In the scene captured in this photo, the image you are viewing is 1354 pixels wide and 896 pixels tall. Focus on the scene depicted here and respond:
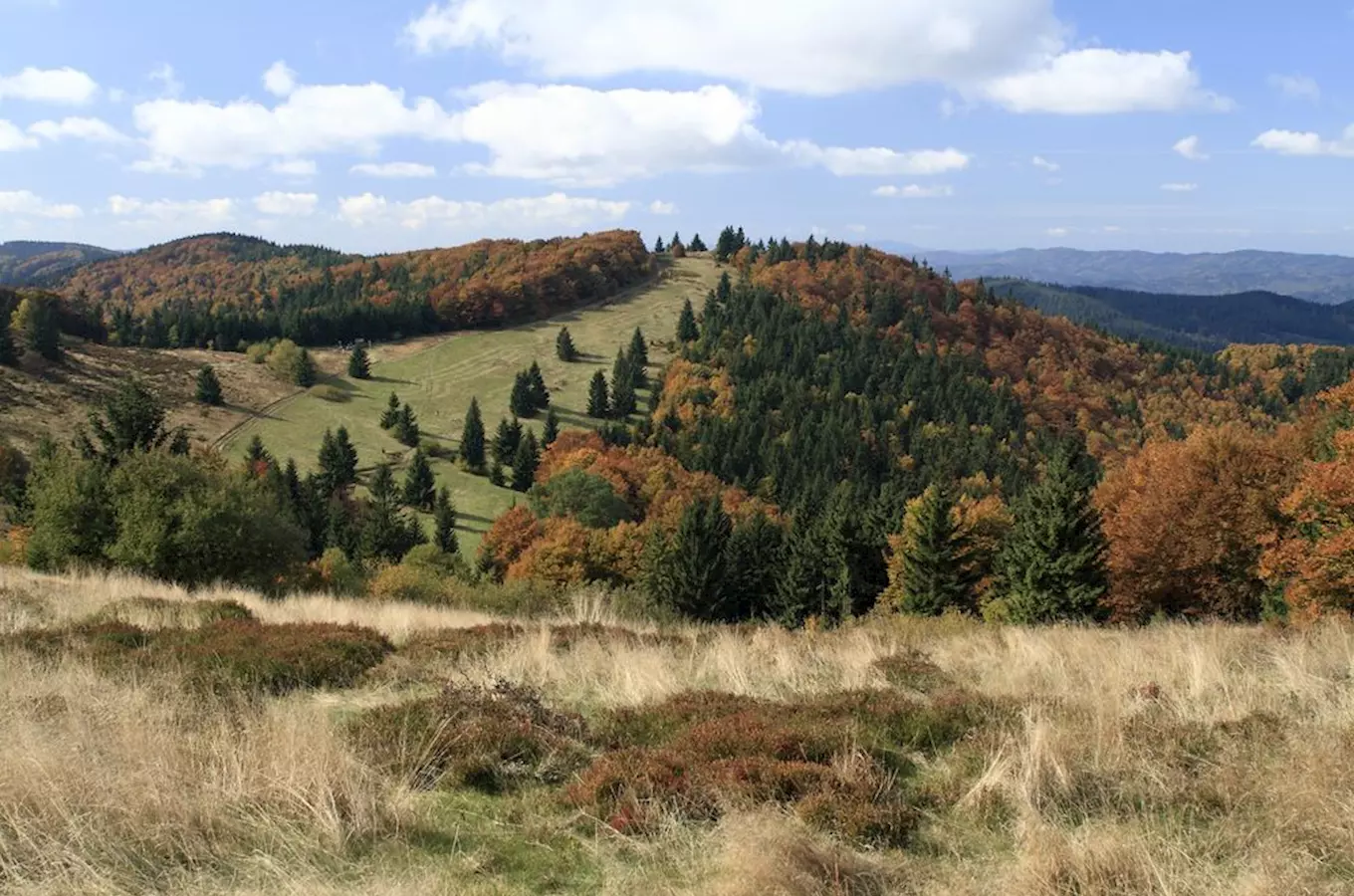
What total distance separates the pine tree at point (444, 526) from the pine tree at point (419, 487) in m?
2.83

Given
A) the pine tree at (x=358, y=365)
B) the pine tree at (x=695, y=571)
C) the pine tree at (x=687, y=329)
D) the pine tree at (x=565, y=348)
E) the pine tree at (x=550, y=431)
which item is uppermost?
the pine tree at (x=687, y=329)

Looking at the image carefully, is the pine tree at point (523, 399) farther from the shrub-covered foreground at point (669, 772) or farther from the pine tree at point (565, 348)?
the shrub-covered foreground at point (669, 772)

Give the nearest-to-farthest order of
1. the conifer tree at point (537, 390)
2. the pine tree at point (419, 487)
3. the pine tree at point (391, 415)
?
the pine tree at point (419, 487), the pine tree at point (391, 415), the conifer tree at point (537, 390)

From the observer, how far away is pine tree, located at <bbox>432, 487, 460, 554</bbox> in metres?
77.6

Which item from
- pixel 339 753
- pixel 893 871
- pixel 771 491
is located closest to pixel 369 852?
pixel 339 753

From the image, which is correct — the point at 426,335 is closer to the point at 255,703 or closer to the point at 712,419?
the point at 712,419

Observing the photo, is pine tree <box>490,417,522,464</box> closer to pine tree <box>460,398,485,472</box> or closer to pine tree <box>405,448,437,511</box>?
pine tree <box>460,398,485,472</box>

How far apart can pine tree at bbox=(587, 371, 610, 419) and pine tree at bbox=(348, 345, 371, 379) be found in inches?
1350

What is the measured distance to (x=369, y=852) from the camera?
15.2 feet

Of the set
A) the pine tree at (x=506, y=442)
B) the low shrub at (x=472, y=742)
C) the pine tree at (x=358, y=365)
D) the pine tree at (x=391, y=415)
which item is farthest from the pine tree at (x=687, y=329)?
the low shrub at (x=472, y=742)

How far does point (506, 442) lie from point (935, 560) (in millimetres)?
63647

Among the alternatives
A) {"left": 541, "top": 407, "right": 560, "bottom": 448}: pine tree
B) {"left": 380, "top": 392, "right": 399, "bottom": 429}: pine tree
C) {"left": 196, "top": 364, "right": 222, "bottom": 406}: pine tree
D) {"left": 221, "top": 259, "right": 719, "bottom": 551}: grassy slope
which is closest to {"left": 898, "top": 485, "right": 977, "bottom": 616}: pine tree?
{"left": 221, "top": 259, "right": 719, "bottom": 551}: grassy slope

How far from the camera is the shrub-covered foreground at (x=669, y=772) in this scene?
170 inches

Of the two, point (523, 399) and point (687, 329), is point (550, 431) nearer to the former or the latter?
point (523, 399)
